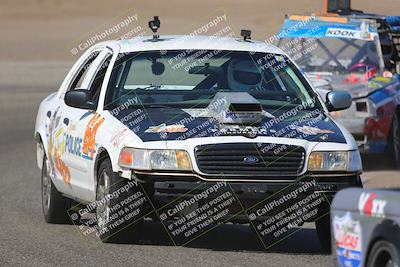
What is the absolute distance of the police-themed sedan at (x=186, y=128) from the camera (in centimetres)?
880

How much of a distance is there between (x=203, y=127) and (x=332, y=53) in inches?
352

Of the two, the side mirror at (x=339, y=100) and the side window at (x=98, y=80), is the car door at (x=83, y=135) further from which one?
the side mirror at (x=339, y=100)

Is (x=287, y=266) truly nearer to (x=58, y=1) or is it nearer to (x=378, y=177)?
(x=378, y=177)

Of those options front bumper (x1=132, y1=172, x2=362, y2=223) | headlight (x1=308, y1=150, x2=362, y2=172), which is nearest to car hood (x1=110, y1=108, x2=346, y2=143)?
headlight (x1=308, y1=150, x2=362, y2=172)

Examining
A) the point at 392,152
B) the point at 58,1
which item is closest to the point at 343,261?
the point at 392,152

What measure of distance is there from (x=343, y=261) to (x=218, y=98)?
314 centimetres

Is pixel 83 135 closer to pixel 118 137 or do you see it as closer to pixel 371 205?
pixel 118 137

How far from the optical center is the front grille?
8781 millimetres

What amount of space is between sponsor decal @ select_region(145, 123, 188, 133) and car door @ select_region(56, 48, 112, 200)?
67 centimetres

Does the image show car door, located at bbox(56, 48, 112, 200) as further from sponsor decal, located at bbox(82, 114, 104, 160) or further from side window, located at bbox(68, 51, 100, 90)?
side window, located at bbox(68, 51, 100, 90)

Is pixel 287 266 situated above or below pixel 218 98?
below

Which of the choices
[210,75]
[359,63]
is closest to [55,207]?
[210,75]

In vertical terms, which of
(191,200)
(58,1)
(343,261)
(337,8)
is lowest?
(58,1)

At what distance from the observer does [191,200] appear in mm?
8758
